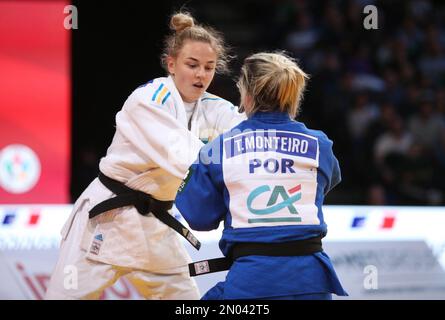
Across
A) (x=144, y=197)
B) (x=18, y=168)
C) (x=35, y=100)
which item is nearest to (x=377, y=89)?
(x=35, y=100)

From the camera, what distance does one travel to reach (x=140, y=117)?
4258 millimetres

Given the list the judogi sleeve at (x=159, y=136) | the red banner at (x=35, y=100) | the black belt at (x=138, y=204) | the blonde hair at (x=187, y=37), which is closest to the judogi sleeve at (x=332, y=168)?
the judogi sleeve at (x=159, y=136)

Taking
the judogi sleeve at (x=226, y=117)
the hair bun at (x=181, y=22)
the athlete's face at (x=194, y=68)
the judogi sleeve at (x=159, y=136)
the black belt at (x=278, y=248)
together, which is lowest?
the black belt at (x=278, y=248)

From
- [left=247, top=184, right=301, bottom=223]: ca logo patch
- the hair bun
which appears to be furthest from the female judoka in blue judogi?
the hair bun

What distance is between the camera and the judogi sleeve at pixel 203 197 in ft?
11.7

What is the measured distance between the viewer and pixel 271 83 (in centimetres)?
352

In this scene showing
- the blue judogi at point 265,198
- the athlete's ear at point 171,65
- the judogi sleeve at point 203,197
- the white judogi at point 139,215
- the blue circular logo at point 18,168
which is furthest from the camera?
the blue circular logo at point 18,168

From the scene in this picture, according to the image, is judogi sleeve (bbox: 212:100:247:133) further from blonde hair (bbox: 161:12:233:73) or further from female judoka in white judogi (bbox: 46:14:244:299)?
blonde hair (bbox: 161:12:233:73)

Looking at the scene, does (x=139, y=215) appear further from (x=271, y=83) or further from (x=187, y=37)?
(x=271, y=83)

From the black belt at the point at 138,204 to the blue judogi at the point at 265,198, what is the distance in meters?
0.89

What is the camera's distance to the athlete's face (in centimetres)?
443

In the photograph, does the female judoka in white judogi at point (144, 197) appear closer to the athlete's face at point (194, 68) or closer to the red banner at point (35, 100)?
the athlete's face at point (194, 68)

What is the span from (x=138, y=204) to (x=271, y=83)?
1344 mm

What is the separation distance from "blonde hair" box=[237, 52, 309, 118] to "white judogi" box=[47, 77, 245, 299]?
676 mm
